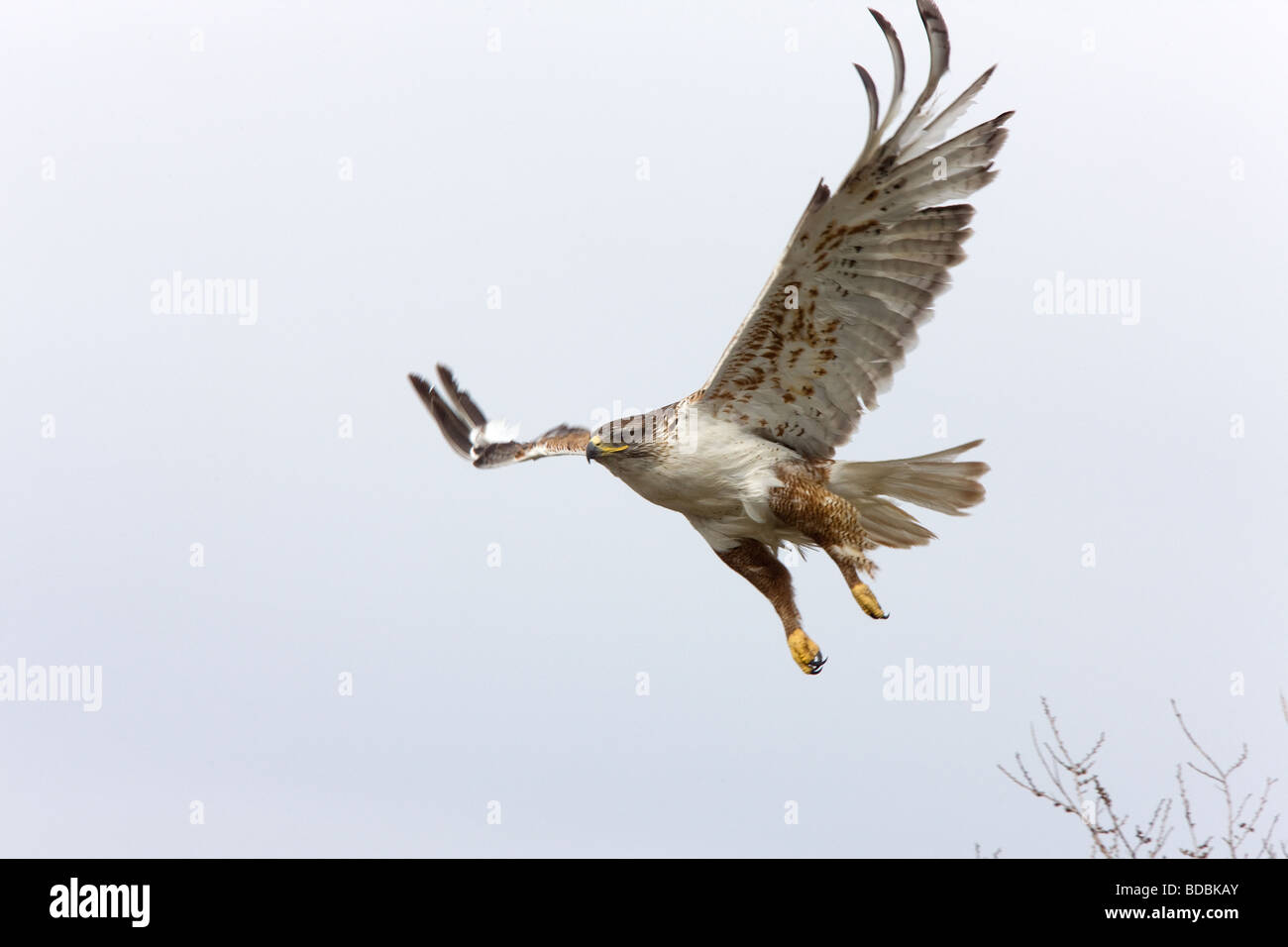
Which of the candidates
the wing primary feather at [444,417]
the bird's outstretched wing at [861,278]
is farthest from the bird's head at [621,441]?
the wing primary feather at [444,417]

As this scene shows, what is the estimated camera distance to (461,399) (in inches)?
572

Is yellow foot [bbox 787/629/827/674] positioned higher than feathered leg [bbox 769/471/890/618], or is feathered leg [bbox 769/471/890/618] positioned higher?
feathered leg [bbox 769/471/890/618]

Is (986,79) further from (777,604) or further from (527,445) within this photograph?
(527,445)

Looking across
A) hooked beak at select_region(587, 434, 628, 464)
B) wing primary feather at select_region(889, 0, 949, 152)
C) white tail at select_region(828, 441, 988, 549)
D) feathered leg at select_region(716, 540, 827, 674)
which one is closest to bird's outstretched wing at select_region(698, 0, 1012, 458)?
wing primary feather at select_region(889, 0, 949, 152)

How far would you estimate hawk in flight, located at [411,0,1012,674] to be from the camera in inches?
372

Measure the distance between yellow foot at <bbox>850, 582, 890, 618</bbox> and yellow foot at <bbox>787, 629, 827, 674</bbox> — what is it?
665 millimetres

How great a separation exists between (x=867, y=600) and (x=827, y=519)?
2.11ft

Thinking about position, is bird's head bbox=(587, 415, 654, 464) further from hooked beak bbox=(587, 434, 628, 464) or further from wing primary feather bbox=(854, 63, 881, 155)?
wing primary feather bbox=(854, 63, 881, 155)

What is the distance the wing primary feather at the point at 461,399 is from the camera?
46.9 ft

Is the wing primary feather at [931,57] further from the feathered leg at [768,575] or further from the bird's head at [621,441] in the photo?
the feathered leg at [768,575]

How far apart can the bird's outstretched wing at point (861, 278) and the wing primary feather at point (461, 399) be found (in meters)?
4.15

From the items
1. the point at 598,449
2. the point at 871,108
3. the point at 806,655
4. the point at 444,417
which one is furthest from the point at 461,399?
the point at 871,108

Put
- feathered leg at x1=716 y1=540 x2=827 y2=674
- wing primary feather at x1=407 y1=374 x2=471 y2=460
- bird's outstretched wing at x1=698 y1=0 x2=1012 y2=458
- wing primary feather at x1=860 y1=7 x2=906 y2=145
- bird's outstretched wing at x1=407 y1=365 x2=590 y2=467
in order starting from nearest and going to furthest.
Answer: wing primary feather at x1=860 y1=7 x2=906 y2=145 → bird's outstretched wing at x1=698 y1=0 x2=1012 y2=458 → feathered leg at x1=716 y1=540 x2=827 y2=674 → bird's outstretched wing at x1=407 y1=365 x2=590 y2=467 → wing primary feather at x1=407 y1=374 x2=471 y2=460
